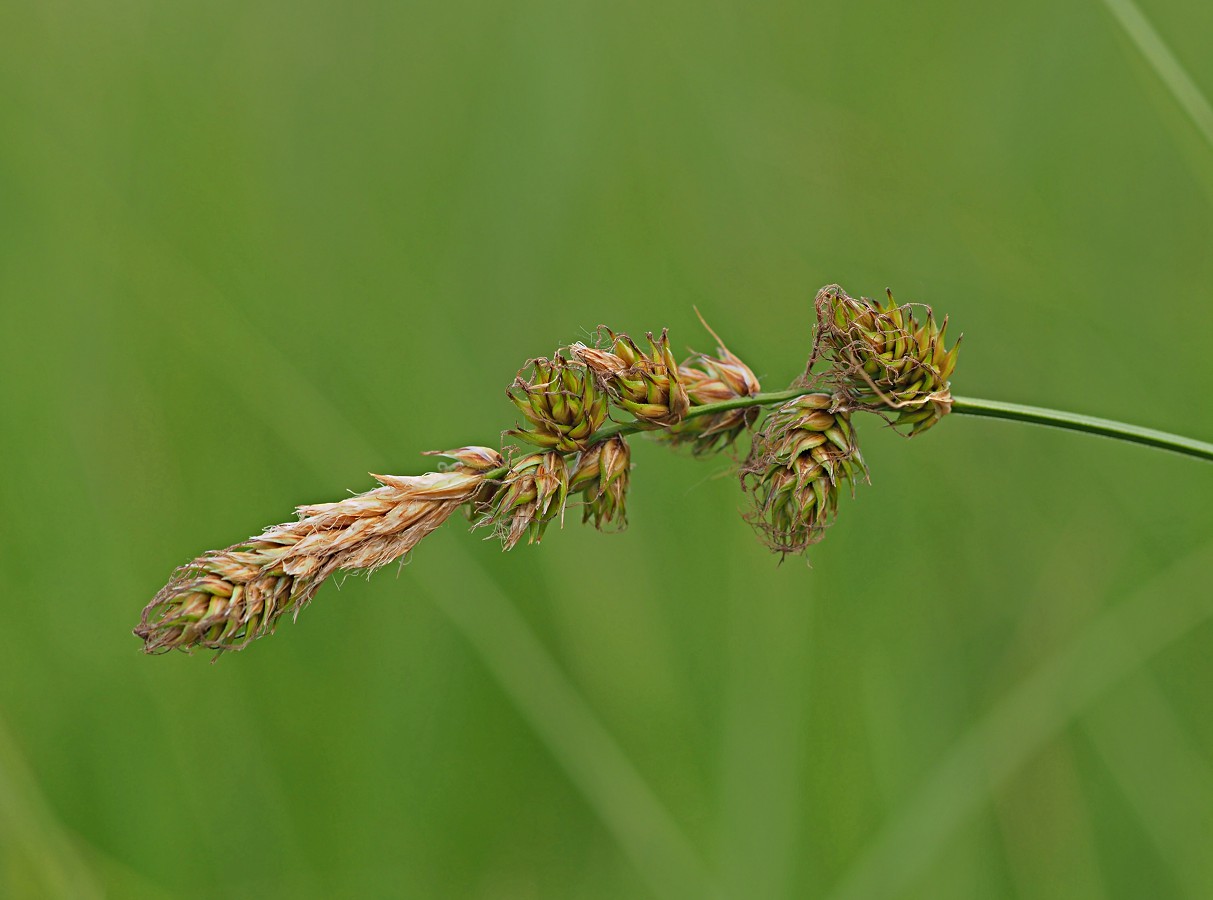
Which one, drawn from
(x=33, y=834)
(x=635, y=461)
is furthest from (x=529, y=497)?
(x=635, y=461)

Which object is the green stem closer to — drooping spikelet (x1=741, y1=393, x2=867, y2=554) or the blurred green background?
drooping spikelet (x1=741, y1=393, x2=867, y2=554)

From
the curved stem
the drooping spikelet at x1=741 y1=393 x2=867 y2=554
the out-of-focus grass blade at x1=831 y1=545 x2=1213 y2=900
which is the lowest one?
the out-of-focus grass blade at x1=831 y1=545 x2=1213 y2=900

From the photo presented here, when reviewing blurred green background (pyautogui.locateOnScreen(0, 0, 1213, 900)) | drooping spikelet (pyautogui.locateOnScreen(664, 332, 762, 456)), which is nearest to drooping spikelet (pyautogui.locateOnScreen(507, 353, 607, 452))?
drooping spikelet (pyautogui.locateOnScreen(664, 332, 762, 456))

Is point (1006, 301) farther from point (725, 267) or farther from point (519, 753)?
point (519, 753)

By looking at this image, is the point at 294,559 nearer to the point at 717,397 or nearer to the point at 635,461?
the point at 717,397

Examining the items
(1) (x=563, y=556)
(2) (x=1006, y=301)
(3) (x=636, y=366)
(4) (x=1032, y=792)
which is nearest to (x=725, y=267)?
(2) (x=1006, y=301)

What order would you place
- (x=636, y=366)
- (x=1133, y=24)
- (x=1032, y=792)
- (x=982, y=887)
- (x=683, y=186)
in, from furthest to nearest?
(x=683, y=186) < (x=1032, y=792) < (x=982, y=887) < (x=1133, y=24) < (x=636, y=366)
